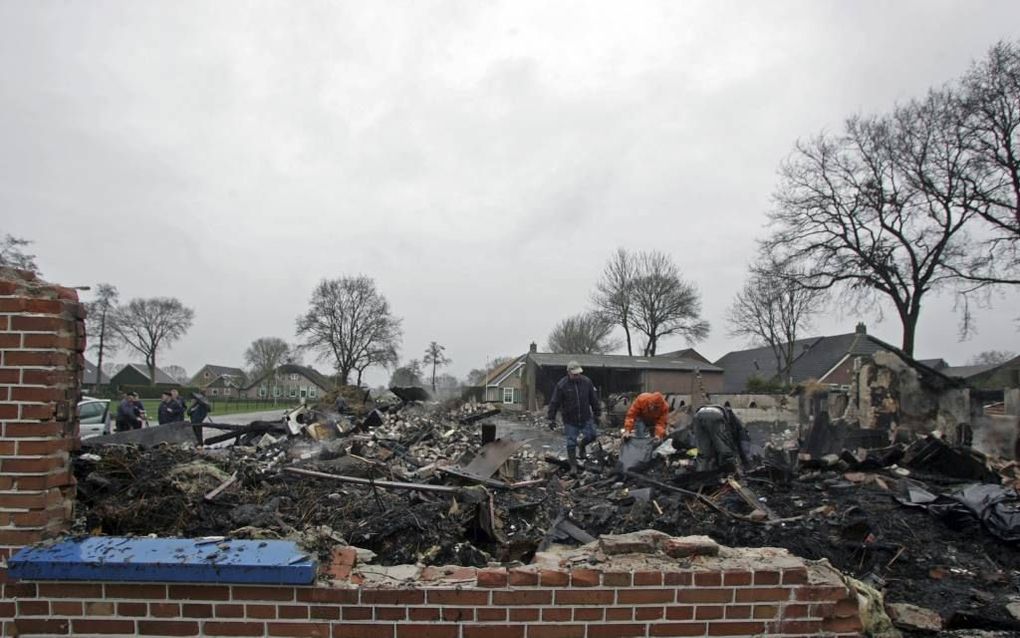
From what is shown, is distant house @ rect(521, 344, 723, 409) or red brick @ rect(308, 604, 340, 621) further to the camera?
distant house @ rect(521, 344, 723, 409)

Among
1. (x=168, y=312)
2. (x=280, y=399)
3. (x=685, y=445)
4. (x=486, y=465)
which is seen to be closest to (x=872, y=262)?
(x=685, y=445)

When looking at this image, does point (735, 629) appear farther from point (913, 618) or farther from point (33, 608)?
point (33, 608)

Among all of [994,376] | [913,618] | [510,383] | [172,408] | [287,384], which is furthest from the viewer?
[287,384]

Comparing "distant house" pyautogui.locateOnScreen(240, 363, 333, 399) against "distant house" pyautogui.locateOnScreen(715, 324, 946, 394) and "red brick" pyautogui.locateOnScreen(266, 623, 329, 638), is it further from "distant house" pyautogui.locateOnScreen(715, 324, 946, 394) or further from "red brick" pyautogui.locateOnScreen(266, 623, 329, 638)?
"red brick" pyautogui.locateOnScreen(266, 623, 329, 638)

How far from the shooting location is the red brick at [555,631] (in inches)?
86.2

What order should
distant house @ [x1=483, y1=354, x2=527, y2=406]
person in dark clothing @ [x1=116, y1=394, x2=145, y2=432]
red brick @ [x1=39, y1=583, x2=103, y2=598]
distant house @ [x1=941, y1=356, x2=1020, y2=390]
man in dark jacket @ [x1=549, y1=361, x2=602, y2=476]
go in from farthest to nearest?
distant house @ [x1=483, y1=354, x2=527, y2=406] < distant house @ [x1=941, y1=356, x2=1020, y2=390] < person in dark clothing @ [x1=116, y1=394, x2=145, y2=432] < man in dark jacket @ [x1=549, y1=361, x2=602, y2=476] < red brick @ [x1=39, y1=583, x2=103, y2=598]

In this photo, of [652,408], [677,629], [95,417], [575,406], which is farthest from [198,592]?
[95,417]

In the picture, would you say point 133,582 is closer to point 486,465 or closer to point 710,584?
point 710,584

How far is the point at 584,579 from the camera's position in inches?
87.1

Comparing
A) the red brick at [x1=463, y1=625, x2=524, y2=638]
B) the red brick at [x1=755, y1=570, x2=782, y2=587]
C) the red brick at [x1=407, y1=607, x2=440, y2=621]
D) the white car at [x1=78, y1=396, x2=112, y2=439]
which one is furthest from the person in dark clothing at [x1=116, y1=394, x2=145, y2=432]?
the red brick at [x1=755, y1=570, x2=782, y2=587]

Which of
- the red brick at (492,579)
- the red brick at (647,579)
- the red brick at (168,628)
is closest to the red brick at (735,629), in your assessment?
the red brick at (647,579)

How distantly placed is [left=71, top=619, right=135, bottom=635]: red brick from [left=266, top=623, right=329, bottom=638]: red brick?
49 centimetres

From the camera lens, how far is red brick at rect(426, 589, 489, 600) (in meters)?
2.17

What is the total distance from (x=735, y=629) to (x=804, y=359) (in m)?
44.2
